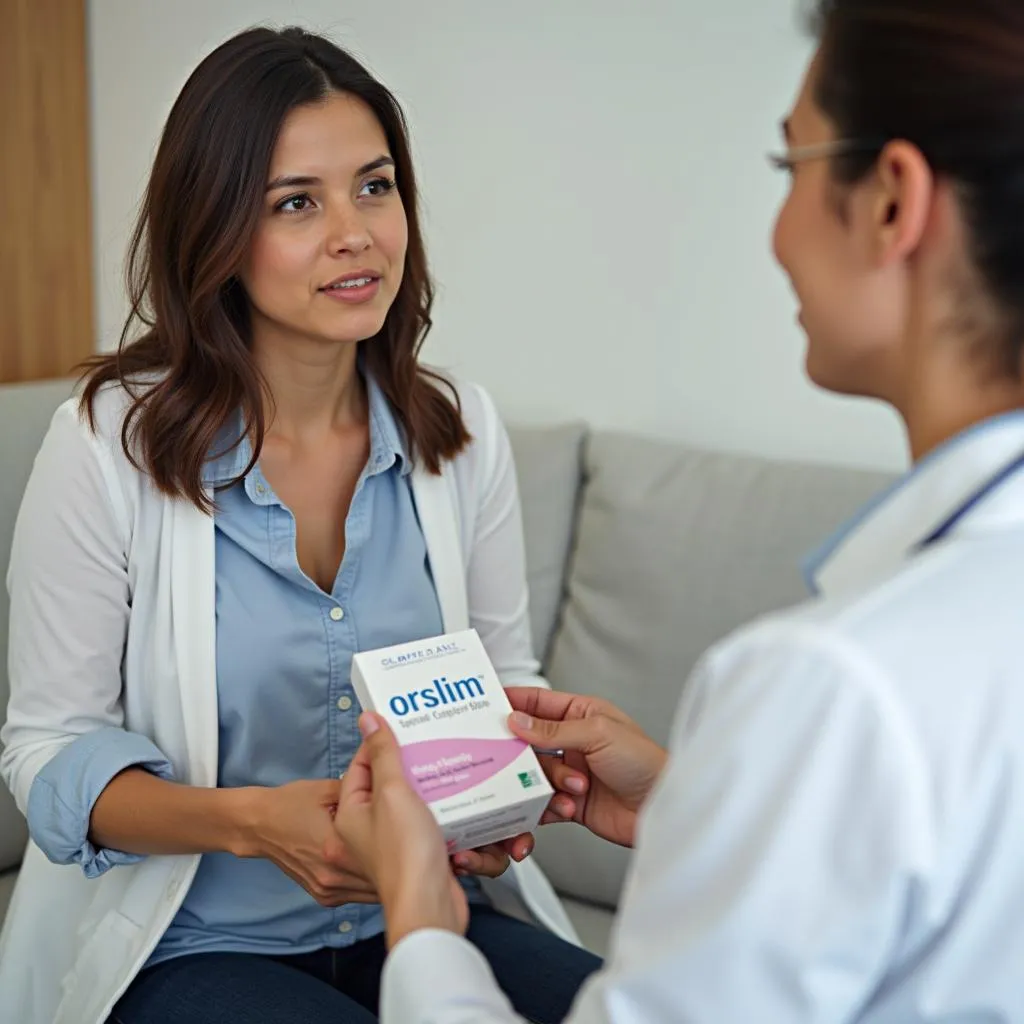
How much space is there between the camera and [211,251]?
142 centimetres

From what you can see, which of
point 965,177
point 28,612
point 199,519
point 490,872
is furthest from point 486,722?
point 965,177

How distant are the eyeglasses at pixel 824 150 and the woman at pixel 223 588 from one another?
2.31 ft

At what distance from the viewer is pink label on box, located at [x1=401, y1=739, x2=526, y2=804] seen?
3.61 ft

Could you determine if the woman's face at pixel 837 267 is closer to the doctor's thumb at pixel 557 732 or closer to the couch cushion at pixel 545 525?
the doctor's thumb at pixel 557 732

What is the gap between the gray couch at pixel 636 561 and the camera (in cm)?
180

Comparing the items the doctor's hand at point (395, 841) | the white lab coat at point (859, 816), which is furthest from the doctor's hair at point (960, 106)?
the doctor's hand at point (395, 841)

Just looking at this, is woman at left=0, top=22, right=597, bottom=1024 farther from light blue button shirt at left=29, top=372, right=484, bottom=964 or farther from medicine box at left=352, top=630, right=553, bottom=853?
medicine box at left=352, top=630, right=553, bottom=853

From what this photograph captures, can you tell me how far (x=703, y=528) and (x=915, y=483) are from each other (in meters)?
1.11

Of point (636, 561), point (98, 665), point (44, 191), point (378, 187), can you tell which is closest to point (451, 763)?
point (98, 665)

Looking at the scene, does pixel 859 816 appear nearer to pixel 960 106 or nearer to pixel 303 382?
pixel 960 106

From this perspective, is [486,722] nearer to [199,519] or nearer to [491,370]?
[199,519]

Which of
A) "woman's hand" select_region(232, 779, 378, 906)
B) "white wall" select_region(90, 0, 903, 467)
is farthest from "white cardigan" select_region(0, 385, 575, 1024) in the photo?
"white wall" select_region(90, 0, 903, 467)

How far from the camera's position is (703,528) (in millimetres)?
1861

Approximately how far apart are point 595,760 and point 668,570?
0.62 meters
